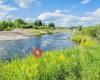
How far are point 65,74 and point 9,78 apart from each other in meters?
1.77

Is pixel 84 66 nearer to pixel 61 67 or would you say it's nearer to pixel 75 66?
pixel 75 66

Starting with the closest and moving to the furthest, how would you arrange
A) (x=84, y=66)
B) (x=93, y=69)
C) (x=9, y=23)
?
(x=93, y=69), (x=84, y=66), (x=9, y=23)

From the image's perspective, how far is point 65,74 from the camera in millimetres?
8047

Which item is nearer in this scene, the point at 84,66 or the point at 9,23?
the point at 84,66

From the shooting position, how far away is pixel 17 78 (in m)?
7.07

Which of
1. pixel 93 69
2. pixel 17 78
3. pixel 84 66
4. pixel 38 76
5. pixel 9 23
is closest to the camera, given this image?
pixel 17 78

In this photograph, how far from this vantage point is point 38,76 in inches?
299

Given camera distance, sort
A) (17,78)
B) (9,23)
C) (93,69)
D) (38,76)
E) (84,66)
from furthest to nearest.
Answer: (9,23), (84,66), (93,69), (38,76), (17,78)

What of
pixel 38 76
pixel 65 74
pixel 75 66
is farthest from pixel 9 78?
pixel 75 66

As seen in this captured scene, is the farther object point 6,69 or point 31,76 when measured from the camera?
point 6,69

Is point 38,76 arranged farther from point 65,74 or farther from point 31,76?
point 65,74

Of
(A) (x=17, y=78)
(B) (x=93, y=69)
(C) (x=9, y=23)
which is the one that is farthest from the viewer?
(C) (x=9, y=23)

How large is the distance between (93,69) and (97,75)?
687 mm

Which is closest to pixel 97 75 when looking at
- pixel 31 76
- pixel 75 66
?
pixel 75 66
